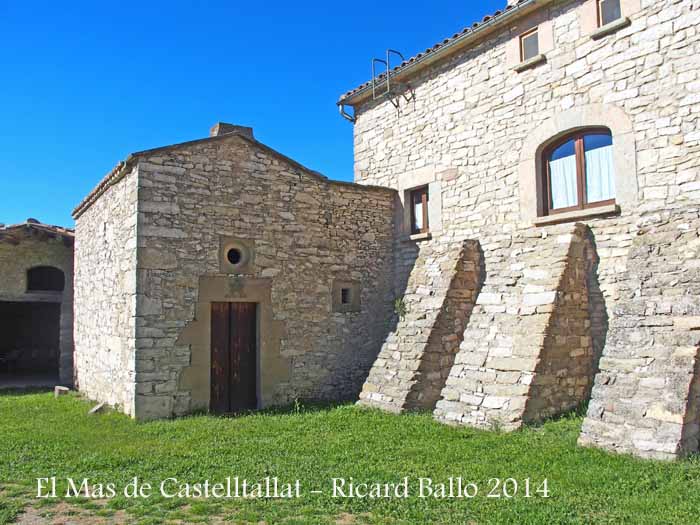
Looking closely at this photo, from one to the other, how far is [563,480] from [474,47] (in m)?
7.38

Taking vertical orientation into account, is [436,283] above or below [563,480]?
above

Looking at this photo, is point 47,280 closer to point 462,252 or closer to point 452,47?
point 462,252

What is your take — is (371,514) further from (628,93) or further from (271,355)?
(628,93)

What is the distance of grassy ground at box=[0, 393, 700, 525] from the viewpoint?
4.55m

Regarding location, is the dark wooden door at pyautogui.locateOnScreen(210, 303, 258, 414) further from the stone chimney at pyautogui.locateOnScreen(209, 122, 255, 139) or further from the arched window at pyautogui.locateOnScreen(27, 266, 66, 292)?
the arched window at pyautogui.locateOnScreen(27, 266, 66, 292)

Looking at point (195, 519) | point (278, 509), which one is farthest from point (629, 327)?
point (195, 519)

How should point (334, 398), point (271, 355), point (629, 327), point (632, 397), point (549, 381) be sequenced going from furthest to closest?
point (334, 398) < point (271, 355) < point (549, 381) < point (629, 327) < point (632, 397)

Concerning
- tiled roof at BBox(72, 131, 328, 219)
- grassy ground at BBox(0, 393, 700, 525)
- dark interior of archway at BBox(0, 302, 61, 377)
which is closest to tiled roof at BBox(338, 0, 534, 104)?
tiled roof at BBox(72, 131, 328, 219)

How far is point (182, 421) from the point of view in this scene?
26.2ft

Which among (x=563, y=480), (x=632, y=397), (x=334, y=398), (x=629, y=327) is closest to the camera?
(x=563, y=480)

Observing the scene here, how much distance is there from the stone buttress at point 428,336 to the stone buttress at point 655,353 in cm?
268

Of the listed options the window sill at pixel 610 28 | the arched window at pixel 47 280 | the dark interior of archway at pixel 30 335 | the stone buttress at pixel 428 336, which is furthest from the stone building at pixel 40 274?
the window sill at pixel 610 28

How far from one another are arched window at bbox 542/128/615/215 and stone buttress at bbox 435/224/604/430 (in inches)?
19.3

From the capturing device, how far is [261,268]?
9336 millimetres
